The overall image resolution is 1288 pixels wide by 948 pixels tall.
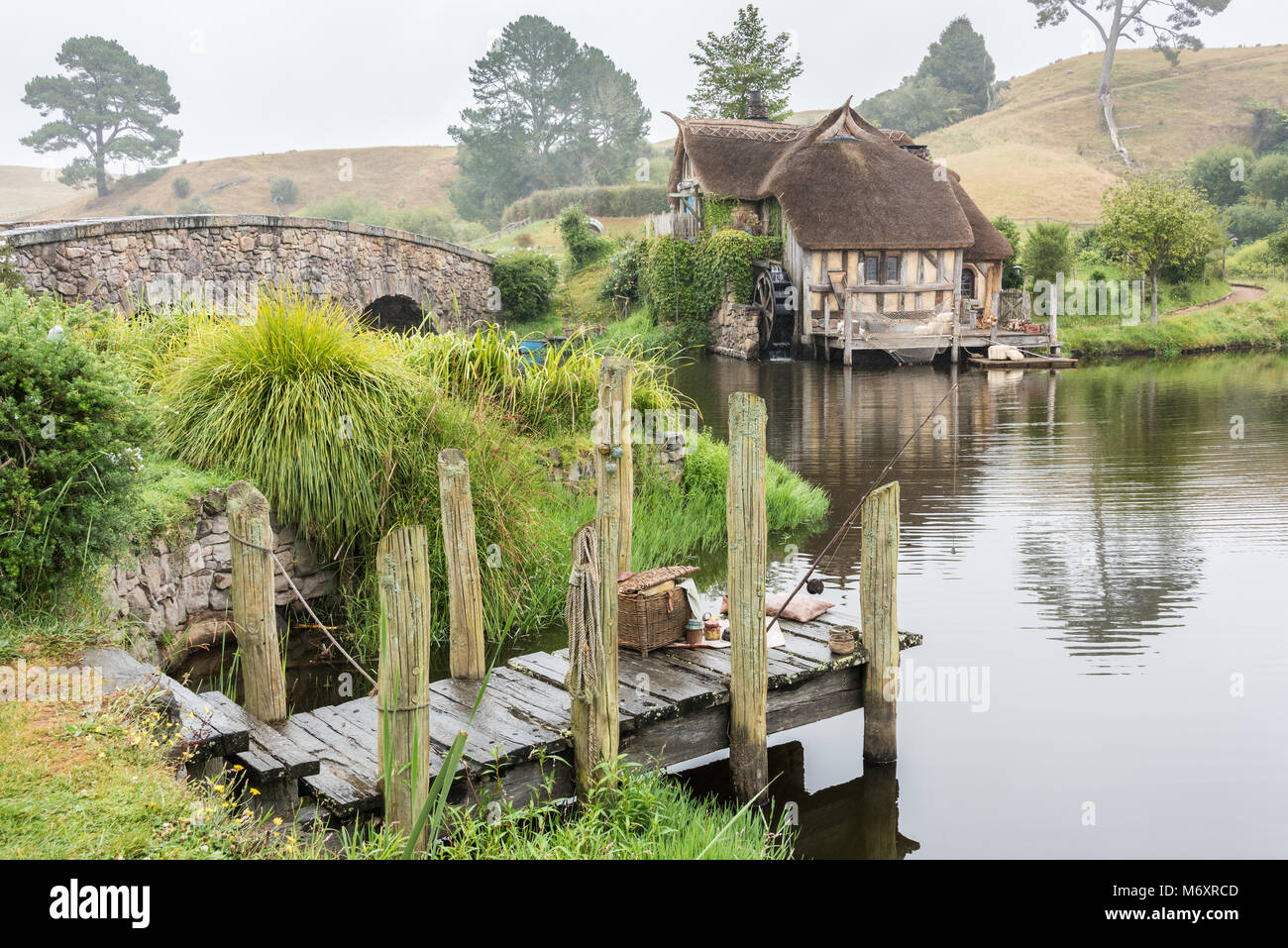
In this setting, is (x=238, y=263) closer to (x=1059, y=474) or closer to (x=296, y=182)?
(x=1059, y=474)

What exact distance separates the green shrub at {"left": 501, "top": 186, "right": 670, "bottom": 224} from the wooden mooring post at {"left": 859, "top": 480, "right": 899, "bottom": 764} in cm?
4296

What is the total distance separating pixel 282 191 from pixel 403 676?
69.0 metres

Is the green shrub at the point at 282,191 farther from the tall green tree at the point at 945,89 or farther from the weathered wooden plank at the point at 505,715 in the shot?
the weathered wooden plank at the point at 505,715

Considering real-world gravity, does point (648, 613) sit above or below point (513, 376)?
below

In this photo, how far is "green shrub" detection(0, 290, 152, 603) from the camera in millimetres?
6250

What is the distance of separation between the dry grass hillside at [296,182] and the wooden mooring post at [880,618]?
6088cm

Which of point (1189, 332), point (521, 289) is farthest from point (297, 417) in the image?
point (1189, 332)

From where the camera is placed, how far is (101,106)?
59719 mm

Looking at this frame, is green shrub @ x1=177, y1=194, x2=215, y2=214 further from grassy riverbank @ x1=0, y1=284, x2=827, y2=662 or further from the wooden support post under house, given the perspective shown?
grassy riverbank @ x1=0, y1=284, x2=827, y2=662

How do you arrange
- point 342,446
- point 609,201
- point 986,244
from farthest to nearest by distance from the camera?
point 609,201, point 986,244, point 342,446

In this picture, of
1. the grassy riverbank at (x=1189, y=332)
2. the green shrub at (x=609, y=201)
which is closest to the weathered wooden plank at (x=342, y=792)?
the grassy riverbank at (x=1189, y=332)

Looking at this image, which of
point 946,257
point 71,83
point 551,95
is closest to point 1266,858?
point 946,257

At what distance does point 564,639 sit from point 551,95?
5687 centimetres
